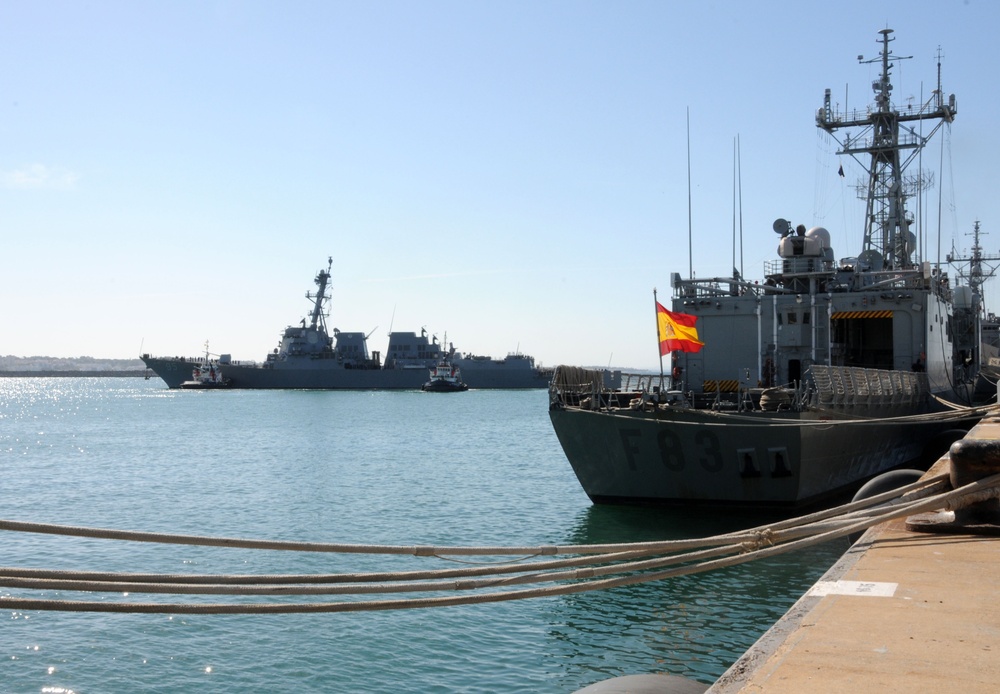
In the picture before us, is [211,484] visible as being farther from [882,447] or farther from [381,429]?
[381,429]

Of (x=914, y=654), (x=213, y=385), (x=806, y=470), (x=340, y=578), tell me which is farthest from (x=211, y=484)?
(x=213, y=385)

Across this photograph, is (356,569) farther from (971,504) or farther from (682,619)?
(971,504)

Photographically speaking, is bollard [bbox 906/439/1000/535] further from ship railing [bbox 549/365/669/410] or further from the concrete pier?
ship railing [bbox 549/365/669/410]

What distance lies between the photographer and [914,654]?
3.56 m

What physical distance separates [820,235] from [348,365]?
85.5 meters

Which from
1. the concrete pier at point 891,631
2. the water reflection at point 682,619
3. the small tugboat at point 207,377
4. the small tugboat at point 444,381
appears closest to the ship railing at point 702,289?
the water reflection at point 682,619

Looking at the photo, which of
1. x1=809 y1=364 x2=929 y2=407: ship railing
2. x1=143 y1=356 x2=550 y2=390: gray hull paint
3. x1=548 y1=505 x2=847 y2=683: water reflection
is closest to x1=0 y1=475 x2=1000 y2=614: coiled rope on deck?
x1=548 y1=505 x2=847 y2=683: water reflection

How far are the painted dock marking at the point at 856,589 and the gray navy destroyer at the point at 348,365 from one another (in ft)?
327

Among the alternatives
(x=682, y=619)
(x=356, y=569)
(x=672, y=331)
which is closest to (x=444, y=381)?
(x=672, y=331)

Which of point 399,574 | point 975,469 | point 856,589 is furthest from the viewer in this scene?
point 975,469

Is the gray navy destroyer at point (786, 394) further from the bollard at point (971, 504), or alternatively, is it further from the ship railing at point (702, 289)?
the bollard at point (971, 504)

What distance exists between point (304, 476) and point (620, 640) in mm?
18905

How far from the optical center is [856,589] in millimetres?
4617

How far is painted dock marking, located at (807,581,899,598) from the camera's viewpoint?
14.8 feet
